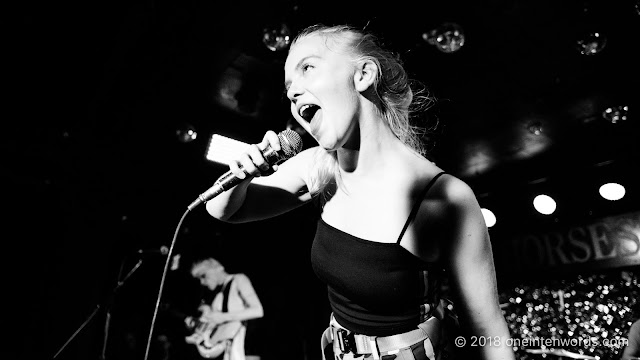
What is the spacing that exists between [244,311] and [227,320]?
247mm

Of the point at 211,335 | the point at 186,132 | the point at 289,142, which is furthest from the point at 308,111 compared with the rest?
the point at 211,335

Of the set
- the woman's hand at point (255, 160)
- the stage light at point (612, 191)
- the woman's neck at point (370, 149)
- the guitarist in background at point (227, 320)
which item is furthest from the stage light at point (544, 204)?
the woman's hand at point (255, 160)

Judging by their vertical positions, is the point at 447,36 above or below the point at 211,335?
above

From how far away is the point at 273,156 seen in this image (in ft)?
4.13

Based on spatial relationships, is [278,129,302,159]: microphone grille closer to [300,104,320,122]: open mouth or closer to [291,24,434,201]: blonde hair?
[300,104,320,122]: open mouth

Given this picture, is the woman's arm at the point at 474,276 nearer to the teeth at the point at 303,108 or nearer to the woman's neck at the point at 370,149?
the woman's neck at the point at 370,149

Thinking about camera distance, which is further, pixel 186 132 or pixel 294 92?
pixel 186 132

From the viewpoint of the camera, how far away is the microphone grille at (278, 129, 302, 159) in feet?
4.21

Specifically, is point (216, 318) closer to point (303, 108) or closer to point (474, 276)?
point (303, 108)

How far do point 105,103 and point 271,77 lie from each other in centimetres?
208

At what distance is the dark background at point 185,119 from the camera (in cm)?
414

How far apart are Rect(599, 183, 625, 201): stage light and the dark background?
0.12 meters

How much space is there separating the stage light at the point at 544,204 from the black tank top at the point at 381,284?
25.4 feet

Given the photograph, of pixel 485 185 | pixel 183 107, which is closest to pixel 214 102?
pixel 183 107
